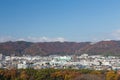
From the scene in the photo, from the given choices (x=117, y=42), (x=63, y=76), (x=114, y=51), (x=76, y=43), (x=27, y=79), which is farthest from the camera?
(x=76, y=43)

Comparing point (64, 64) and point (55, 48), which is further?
point (55, 48)

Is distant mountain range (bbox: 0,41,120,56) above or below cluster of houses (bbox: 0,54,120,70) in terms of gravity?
above

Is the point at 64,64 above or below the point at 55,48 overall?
below

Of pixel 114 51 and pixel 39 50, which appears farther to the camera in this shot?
pixel 39 50

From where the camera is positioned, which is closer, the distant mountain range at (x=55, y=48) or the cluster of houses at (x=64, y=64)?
the cluster of houses at (x=64, y=64)

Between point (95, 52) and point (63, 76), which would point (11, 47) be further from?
point (63, 76)

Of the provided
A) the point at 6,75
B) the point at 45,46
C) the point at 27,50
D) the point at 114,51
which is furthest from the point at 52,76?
the point at 45,46

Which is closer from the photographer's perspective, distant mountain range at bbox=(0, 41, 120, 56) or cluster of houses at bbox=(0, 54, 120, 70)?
cluster of houses at bbox=(0, 54, 120, 70)

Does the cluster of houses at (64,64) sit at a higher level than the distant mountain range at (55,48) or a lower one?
lower
